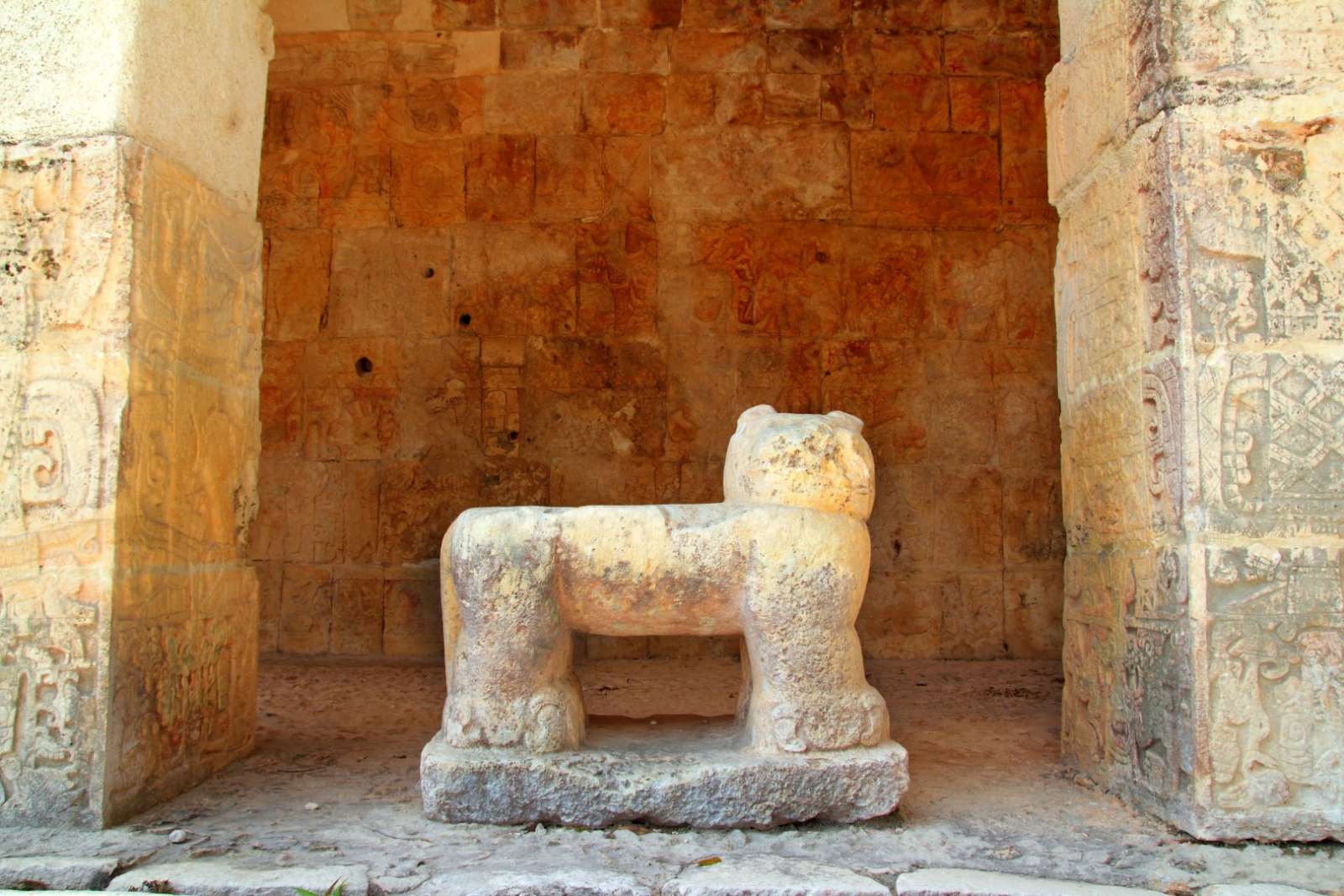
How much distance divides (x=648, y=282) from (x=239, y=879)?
4577mm

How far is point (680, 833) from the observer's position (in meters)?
2.89

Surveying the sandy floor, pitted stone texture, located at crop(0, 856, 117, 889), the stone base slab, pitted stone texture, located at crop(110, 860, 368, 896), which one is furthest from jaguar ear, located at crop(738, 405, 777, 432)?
pitted stone texture, located at crop(0, 856, 117, 889)

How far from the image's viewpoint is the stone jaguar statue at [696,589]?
296cm

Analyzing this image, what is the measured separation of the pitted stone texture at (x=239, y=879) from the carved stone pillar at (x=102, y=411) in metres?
0.42

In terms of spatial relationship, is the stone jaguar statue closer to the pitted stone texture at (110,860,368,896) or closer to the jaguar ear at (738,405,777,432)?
the jaguar ear at (738,405,777,432)

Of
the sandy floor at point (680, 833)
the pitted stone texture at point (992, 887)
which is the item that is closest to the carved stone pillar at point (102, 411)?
the sandy floor at point (680, 833)

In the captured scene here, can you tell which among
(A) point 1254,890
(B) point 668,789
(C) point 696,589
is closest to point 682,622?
(C) point 696,589

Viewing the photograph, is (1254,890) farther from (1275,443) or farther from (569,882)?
(569,882)

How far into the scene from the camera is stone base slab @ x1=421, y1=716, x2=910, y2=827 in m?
2.90

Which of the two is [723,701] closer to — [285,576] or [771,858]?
[771,858]

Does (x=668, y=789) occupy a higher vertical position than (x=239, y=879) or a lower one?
higher

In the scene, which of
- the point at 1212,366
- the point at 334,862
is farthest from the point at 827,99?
the point at 334,862

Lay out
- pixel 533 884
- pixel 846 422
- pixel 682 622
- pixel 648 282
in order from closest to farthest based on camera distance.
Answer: pixel 533 884 < pixel 682 622 < pixel 846 422 < pixel 648 282

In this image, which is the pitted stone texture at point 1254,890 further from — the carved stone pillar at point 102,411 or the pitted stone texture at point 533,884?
the carved stone pillar at point 102,411
